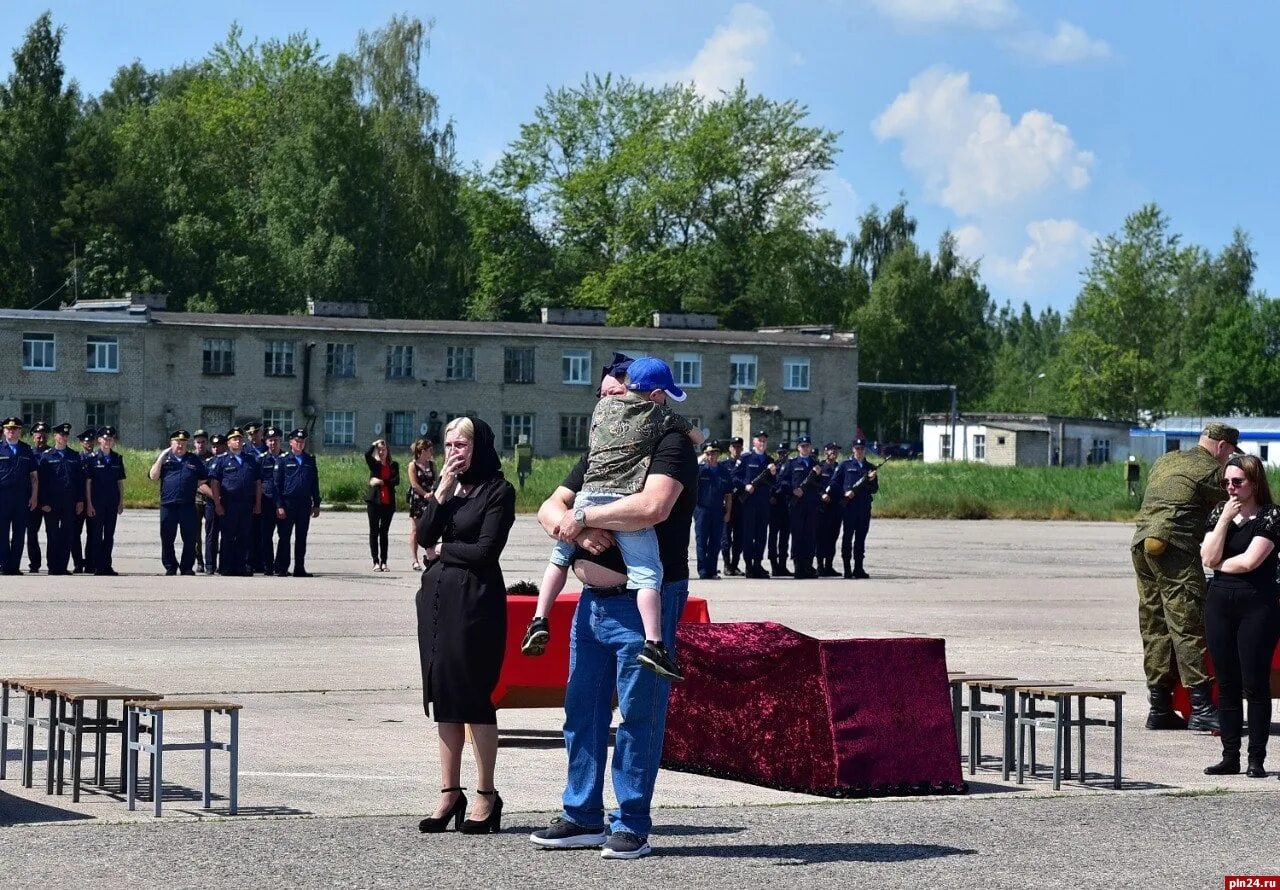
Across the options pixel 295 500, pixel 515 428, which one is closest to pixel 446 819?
pixel 295 500

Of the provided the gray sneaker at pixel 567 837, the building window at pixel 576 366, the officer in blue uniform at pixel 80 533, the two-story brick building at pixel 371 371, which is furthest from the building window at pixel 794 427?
the gray sneaker at pixel 567 837

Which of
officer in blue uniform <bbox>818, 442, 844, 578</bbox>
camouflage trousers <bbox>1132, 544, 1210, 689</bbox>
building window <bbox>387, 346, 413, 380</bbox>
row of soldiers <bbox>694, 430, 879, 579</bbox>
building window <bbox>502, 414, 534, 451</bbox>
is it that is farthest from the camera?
building window <bbox>502, 414, 534, 451</bbox>

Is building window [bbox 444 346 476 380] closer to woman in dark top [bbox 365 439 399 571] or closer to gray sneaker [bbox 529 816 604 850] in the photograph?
woman in dark top [bbox 365 439 399 571]

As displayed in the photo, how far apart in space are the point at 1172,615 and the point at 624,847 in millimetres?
5514

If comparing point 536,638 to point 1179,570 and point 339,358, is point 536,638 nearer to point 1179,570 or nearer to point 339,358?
point 1179,570

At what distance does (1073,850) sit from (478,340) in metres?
74.3

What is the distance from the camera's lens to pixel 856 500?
2856 centimetres

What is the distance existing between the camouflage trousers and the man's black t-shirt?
516 cm

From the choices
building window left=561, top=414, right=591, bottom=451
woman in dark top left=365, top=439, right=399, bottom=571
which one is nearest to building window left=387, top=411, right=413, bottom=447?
building window left=561, top=414, right=591, bottom=451

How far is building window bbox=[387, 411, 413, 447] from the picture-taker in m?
80.6

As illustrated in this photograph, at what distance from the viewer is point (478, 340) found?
8169 cm

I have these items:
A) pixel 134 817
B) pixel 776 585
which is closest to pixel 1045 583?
pixel 776 585

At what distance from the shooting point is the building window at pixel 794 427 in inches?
3378

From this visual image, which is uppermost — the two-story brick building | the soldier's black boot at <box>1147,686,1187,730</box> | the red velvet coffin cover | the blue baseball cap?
the two-story brick building
